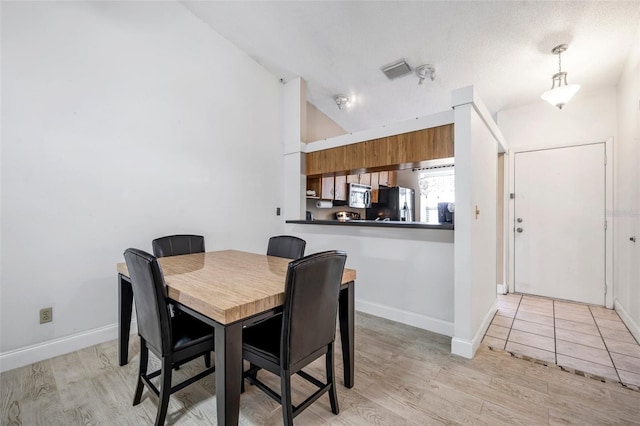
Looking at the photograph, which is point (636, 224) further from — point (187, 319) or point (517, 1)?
point (187, 319)

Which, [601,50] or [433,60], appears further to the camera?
[433,60]

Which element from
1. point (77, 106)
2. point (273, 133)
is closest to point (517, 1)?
point (273, 133)

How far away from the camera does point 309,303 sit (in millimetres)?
1276

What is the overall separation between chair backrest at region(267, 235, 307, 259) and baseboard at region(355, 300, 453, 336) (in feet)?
4.06

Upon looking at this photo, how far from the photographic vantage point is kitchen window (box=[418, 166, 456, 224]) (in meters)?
6.50

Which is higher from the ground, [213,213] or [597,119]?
[597,119]

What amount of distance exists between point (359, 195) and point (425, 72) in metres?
2.65

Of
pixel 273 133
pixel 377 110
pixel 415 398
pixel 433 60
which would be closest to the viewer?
pixel 415 398

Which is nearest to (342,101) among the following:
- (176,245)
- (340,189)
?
(340,189)

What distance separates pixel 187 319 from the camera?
167 centimetres

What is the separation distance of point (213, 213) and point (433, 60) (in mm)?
2950

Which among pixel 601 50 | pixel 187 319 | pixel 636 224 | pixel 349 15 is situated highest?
pixel 349 15

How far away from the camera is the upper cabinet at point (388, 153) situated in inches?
100

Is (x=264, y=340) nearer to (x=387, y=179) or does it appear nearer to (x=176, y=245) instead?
(x=176, y=245)
